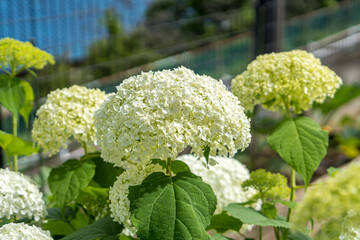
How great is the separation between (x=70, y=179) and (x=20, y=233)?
206mm

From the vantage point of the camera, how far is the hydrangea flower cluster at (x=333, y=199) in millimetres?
523

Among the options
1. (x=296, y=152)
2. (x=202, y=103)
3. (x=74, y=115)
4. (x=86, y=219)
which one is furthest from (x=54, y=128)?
(x=296, y=152)

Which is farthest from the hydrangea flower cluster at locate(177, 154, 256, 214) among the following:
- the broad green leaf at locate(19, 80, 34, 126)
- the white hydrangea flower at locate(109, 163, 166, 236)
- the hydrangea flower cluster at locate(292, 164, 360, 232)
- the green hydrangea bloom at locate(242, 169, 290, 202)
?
the hydrangea flower cluster at locate(292, 164, 360, 232)

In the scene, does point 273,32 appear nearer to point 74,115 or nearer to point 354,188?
point 74,115

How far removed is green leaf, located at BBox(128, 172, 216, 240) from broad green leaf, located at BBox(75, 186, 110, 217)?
240 mm

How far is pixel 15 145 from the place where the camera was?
1.17 metres

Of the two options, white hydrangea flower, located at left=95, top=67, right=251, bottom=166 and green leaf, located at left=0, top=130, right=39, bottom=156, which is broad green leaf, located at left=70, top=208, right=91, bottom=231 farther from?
white hydrangea flower, located at left=95, top=67, right=251, bottom=166

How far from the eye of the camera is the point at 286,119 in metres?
1.19

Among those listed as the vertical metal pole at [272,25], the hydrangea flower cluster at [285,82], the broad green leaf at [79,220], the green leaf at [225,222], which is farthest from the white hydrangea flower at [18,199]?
the vertical metal pole at [272,25]

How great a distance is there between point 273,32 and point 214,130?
335 centimetres

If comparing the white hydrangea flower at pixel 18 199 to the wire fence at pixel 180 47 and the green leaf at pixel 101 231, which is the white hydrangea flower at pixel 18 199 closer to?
the green leaf at pixel 101 231

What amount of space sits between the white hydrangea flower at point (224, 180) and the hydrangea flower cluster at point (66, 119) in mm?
342

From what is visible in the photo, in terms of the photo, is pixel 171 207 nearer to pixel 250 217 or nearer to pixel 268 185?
pixel 250 217

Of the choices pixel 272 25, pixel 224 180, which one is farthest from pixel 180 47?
pixel 224 180
